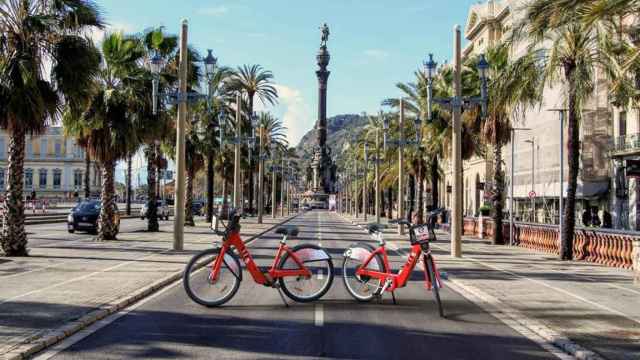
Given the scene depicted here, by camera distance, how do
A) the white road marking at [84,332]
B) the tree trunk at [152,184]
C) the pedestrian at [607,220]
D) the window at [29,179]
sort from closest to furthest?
the white road marking at [84,332], the tree trunk at [152,184], the pedestrian at [607,220], the window at [29,179]

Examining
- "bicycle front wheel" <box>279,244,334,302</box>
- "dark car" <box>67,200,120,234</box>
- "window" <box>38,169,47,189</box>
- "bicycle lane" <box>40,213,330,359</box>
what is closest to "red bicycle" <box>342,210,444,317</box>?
"bicycle front wheel" <box>279,244,334,302</box>

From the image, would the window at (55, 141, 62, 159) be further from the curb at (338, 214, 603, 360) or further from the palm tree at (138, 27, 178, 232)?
the curb at (338, 214, 603, 360)

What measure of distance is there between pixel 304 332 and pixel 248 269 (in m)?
2.40

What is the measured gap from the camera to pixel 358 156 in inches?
3172

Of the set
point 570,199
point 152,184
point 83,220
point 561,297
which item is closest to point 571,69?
point 570,199

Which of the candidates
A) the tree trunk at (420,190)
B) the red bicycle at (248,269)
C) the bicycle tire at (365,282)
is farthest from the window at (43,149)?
the bicycle tire at (365,282)

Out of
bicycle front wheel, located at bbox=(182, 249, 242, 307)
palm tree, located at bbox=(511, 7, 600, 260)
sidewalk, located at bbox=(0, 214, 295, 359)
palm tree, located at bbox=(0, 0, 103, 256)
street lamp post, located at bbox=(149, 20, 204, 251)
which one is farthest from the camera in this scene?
street lamp post, located at bbox=(149, 20, 204, 251)

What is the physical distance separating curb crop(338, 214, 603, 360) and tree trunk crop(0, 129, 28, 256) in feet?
38.1

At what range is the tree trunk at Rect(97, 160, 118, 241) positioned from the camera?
26.6 m

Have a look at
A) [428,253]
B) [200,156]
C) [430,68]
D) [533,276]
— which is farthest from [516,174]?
[428,253]

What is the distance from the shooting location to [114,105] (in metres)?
25.5

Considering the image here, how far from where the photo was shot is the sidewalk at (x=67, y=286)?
8703mm

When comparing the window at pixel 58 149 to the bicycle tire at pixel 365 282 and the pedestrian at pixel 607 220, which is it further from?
the bicycle tire at pixel 365 282

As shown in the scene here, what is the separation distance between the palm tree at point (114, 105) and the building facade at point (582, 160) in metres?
18.9
